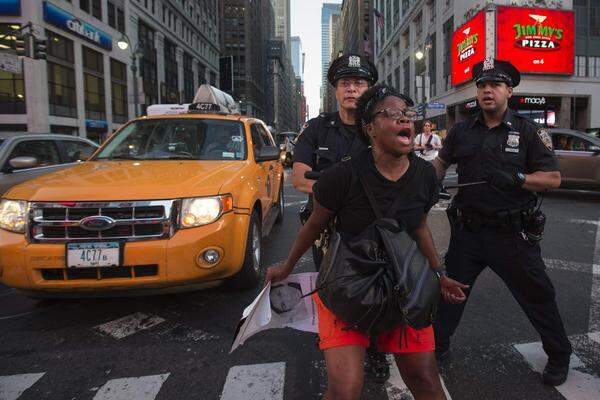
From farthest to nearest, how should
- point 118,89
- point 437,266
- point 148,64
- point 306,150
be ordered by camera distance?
point 148,64 → point 118,89 → point 306,150 → point 437,266

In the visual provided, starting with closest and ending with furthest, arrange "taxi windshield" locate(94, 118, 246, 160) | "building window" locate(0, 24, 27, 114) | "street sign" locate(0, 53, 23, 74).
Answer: "taxi windshield" locate(94, 118, 246, 160) → "street sign" locate(0, 53, 23, 74) → "building window" locate(0, 24, 27, 114)

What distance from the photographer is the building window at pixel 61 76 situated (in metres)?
26.5

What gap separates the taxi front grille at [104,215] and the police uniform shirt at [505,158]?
218 centimetres

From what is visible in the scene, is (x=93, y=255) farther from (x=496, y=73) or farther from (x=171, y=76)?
(x=171, y=76)

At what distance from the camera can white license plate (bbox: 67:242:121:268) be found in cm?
318

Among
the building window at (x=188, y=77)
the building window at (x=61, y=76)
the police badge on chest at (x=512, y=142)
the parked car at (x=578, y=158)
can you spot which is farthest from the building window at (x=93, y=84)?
the police badge on chest at (x=512, y=142)

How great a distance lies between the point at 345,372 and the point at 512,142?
184 cm

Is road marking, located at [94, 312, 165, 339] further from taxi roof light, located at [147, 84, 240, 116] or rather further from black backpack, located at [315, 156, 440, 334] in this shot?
taxi roof light, located at [147, 84, 240, 116]

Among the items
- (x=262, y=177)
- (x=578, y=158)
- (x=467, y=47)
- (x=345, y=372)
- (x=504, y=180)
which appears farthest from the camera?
(x=467, y=47)

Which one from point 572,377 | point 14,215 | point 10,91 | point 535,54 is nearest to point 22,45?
point 10,91

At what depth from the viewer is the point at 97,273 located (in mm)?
3236

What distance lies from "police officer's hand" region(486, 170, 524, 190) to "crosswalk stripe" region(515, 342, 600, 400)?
1.26m

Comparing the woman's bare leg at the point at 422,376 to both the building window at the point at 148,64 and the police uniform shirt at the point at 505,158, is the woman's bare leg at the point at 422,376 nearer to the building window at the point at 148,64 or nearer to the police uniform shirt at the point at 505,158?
the police uniform shirt at the point at 505,158

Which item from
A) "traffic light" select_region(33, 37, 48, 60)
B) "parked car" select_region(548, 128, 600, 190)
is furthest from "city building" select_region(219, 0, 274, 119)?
"parked car" select_region(548, 128, 600, 190)
